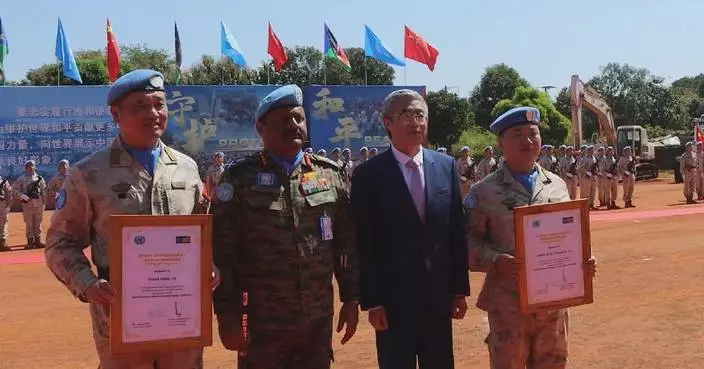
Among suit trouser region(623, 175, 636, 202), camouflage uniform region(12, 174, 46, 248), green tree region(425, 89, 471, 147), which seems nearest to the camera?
camouflage uniform region(12, 174, 46, 248)

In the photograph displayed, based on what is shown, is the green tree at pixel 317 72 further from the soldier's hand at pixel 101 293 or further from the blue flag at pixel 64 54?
the soldier's hand at pixel 101 293

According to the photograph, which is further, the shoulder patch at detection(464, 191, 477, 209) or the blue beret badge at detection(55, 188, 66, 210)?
the shoulder patch at detection(464, 191, 477, 209)

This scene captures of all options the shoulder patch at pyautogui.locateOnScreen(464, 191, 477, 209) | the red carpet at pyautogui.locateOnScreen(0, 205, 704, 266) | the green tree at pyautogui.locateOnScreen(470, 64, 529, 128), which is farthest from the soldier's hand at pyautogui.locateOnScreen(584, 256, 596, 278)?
the green tree at pyautogui.locateOnScreen(470, 64, 529, 128)

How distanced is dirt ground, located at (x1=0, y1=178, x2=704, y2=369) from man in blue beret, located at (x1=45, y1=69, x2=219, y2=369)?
113 inches

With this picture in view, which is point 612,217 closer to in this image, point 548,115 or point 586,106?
point 586,106

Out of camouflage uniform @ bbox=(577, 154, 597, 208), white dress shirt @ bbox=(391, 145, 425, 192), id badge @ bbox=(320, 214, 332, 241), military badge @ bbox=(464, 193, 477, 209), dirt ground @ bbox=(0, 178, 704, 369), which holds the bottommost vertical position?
dirt ground @ bbox=(0, 178, 704, 369)

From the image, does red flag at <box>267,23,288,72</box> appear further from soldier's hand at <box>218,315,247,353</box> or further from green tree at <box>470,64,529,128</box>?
green tree at <box>470,64,529,128</box>

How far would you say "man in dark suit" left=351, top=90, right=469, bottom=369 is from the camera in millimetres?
3451

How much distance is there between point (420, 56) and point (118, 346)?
27.9m

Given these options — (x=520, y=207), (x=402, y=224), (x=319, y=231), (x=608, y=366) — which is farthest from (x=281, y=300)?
(x=608, y=366)

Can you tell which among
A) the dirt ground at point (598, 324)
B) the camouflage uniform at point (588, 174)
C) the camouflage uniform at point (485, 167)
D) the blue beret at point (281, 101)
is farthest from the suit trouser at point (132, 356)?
the camouflage uniform at point (588, 174)

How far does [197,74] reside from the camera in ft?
176

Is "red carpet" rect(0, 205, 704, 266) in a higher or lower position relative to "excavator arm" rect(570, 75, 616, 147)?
lower

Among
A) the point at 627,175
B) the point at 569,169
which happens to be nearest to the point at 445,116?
the point at 569,169
